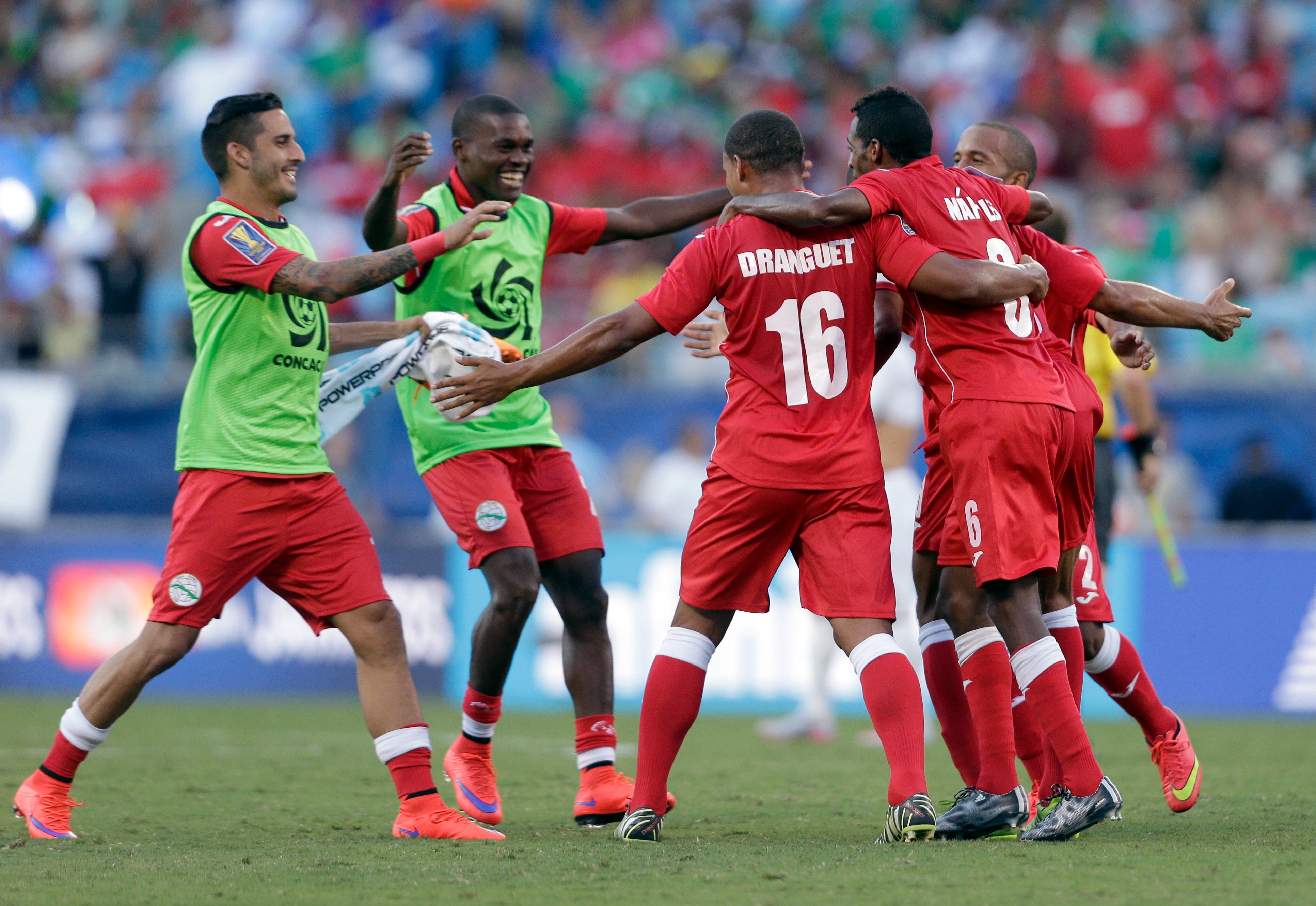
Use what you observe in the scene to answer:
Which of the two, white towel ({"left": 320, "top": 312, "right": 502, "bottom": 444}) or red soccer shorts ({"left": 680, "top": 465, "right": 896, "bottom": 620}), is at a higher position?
white towel ({"left": 320, "top": 312, "right": 502, "bottom": 444})

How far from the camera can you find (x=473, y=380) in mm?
5094

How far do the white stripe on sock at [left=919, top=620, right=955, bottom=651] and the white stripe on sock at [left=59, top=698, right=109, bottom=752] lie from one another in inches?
114

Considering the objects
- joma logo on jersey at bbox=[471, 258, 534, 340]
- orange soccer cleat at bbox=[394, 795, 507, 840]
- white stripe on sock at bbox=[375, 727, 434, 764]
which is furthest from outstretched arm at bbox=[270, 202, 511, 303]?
orange soccer cleat at bbox=[394, 795, 507, 840]

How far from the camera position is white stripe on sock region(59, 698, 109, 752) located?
18.0 feet

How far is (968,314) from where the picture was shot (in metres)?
5.20

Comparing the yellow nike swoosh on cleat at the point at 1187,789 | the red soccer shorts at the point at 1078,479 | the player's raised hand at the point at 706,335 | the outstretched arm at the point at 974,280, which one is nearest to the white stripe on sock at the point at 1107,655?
the yellow nike swoosh on cleat at the point at 1187,789

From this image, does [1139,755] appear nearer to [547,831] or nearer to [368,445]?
[547,831]

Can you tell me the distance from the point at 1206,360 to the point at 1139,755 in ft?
16.0

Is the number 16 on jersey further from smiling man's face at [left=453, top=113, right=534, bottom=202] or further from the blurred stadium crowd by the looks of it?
the blurred stadium crowd

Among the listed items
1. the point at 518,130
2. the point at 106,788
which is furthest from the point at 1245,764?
the point at 106,788

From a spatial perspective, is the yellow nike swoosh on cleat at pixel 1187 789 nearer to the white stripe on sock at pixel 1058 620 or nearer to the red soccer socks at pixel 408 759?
the white stripe on sock at pixel 1058 620

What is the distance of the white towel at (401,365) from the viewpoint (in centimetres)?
578

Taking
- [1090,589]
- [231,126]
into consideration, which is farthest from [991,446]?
[231,126]

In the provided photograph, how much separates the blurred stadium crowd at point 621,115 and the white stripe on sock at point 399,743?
7.44 m
